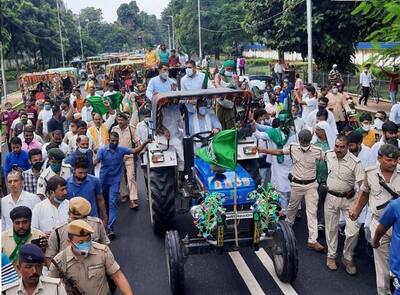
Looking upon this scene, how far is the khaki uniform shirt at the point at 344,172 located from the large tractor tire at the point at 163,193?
2.39 metres

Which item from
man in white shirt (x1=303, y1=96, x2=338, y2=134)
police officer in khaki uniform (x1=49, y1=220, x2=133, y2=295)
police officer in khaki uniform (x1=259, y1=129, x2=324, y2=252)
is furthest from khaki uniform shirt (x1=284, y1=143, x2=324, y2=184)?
police officer in khaki uniform (x1=49, y1=220, x2=133, y2=295)

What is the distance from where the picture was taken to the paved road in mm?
6520

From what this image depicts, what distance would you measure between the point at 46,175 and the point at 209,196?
2.14 metres

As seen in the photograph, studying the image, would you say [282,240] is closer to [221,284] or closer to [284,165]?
[221,284]

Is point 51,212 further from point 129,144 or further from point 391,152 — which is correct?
point 129,144

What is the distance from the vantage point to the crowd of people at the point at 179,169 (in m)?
4.44

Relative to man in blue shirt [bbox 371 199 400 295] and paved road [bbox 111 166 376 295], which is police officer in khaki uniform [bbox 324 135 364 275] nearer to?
paved road [bbox 111 166 376 295]

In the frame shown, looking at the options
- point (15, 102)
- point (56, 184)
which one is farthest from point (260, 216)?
point (15, 102)

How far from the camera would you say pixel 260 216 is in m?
6.41

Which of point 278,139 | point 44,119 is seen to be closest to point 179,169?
point 278,139

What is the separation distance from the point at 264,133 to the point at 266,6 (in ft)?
59.7

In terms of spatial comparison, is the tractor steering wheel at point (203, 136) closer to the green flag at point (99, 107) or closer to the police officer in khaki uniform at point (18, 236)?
the police officer in khaki uniform at point (18, 236)

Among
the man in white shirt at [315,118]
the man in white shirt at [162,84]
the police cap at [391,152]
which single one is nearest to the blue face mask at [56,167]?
the man in white shirt at [162,84]

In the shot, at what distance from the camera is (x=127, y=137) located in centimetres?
1034
